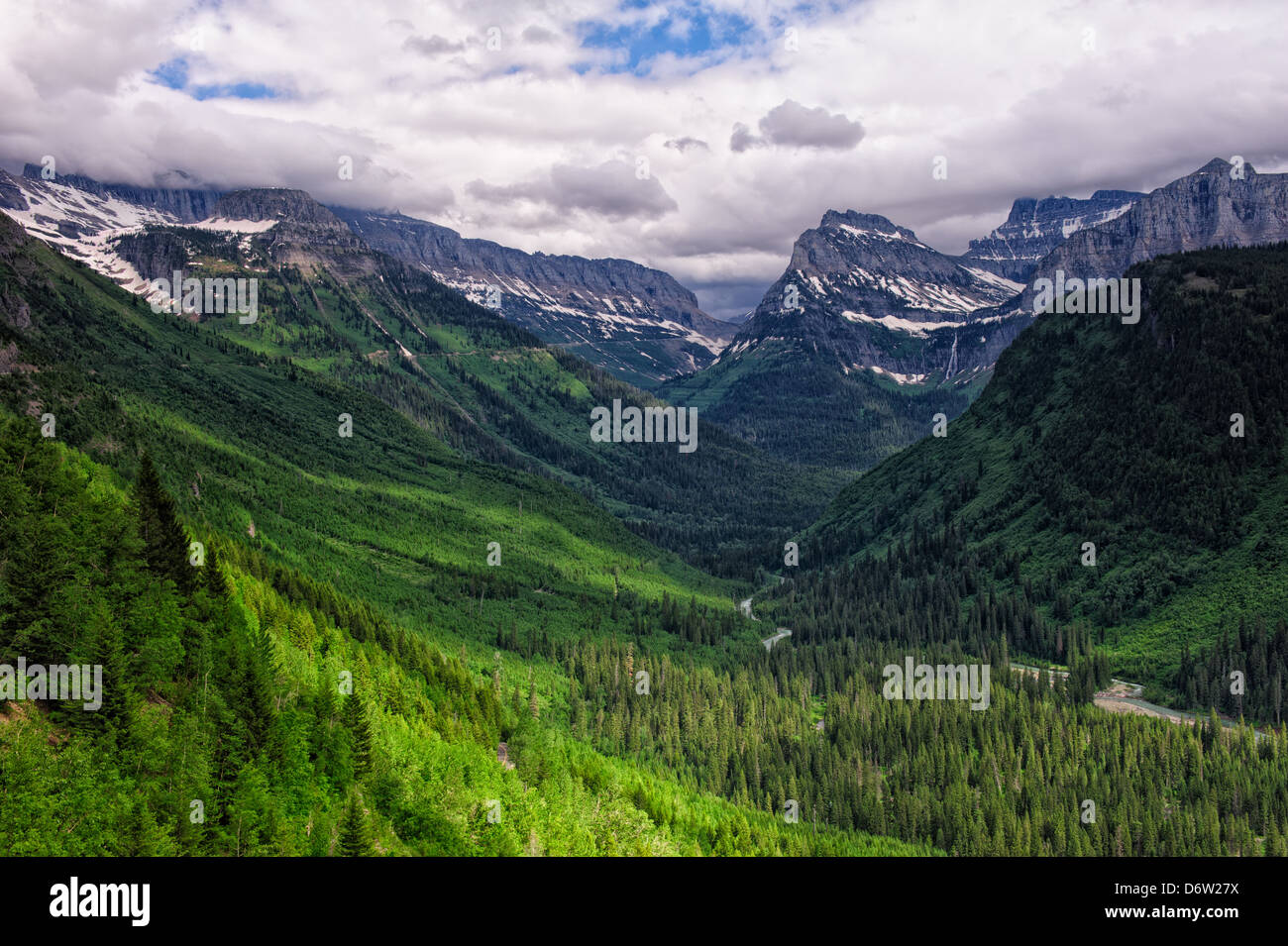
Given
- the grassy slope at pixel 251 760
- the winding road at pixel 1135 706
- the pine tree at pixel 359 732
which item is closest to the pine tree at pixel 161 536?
the grassy slope at pixel 251 760

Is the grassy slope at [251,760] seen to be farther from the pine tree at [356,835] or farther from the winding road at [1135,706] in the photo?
the winding road at [1135,706]

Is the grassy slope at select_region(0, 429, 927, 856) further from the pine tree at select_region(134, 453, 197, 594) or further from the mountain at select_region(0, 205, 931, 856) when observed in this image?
the pine tree at select_region(134, 453, 197, 594)

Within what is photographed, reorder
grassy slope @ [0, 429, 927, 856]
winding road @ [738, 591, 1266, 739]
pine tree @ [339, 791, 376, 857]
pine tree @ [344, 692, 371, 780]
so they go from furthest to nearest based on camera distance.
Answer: winding road @ [738, 591, 1266, 739] → pine tree @ [344, 692, 371, 780] → pine tree @ [339, 791, 376, 857] → grassy slope @ [0, 429, 927, 856]

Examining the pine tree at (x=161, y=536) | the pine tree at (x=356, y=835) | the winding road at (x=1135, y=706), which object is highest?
the pine tree at (x=161, y=536)

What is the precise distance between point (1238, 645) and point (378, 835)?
194165 millimetres

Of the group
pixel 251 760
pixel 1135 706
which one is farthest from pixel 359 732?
pixel 1135 706

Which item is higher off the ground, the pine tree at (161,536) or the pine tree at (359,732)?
Answer: the pine tree at (161,536)

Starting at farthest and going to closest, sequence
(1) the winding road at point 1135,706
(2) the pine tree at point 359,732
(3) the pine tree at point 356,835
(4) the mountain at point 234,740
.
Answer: (1) the winding road at point 1135,706, (2) the pine tree at point 359,732, (3) the pine tree at point 356,835, (4) the mountain at point 234,740

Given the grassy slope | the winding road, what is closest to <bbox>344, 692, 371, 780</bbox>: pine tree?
the grassy slope

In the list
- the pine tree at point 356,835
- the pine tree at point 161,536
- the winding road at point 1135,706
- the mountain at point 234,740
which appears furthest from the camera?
the winding road at point 1135,706
